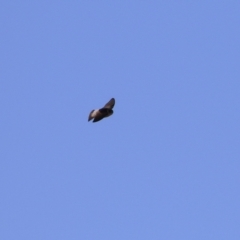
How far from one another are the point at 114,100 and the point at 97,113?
2.75 feet

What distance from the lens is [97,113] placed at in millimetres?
17125

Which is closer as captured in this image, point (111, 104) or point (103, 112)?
point (103, 112)

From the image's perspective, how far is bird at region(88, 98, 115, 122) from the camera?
16844mm

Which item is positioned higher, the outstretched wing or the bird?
the outstretched wing

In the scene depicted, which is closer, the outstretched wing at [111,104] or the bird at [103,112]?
the bird at [103,112]

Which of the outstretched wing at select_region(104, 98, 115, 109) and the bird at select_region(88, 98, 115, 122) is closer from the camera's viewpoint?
the bird at select_region(88, 98, 115, 122)

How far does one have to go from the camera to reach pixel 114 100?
17.4 metres

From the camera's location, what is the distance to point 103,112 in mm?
16906

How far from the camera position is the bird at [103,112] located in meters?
16.8

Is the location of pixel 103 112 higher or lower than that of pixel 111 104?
lower

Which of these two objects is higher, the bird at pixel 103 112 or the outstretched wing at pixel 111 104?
the outstretched wing at pixel 111 104
